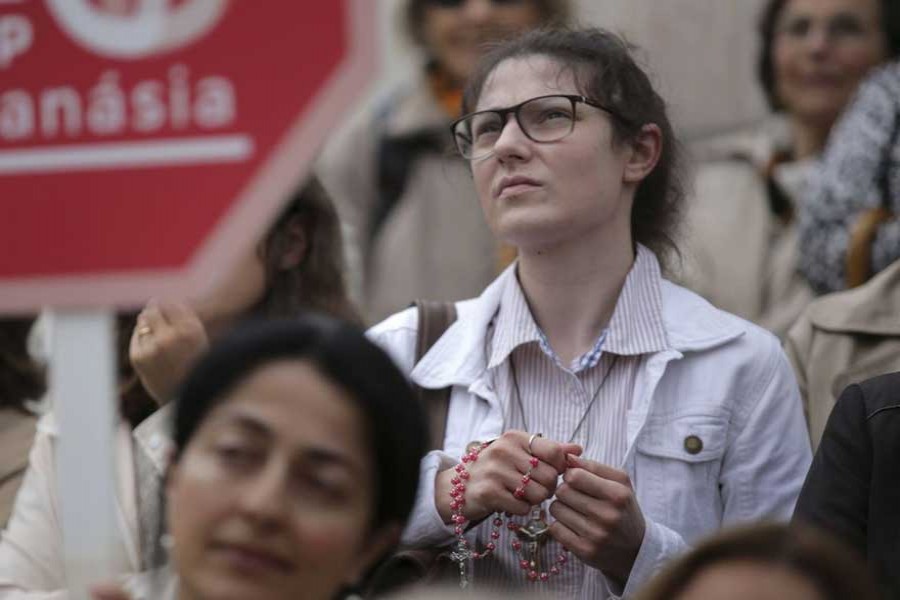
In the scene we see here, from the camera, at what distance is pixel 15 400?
4.46 meters

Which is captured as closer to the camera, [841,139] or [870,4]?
[841,139]

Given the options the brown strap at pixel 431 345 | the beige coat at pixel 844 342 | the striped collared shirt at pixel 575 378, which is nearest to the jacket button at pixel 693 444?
the striped collared shirt at pixel 575 378

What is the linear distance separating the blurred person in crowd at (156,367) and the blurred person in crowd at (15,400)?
0.07 metres

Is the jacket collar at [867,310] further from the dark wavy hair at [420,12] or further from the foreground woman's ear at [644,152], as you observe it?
the dark wavy hair at [420,12]

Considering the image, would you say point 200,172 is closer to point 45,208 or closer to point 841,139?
point 45,208

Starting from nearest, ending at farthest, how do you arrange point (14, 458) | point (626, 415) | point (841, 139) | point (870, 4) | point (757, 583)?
1. point (757, 583)
2. point (626, 415)
3. point (14, 458)
4. point (841, 139)
5. point (870, 4)

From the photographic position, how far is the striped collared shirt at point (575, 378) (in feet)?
12.5

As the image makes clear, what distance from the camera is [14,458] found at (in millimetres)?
4180

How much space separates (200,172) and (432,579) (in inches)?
58.0

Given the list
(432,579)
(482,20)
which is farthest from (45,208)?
(482,20)

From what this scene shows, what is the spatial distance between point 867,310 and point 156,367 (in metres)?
1.80

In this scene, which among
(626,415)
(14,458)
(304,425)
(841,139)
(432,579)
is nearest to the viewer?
(304,425)

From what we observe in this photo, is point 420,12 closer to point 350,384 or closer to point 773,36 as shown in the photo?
point 773,36

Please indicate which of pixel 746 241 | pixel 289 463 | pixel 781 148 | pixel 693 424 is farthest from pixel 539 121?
pixel 781 148
